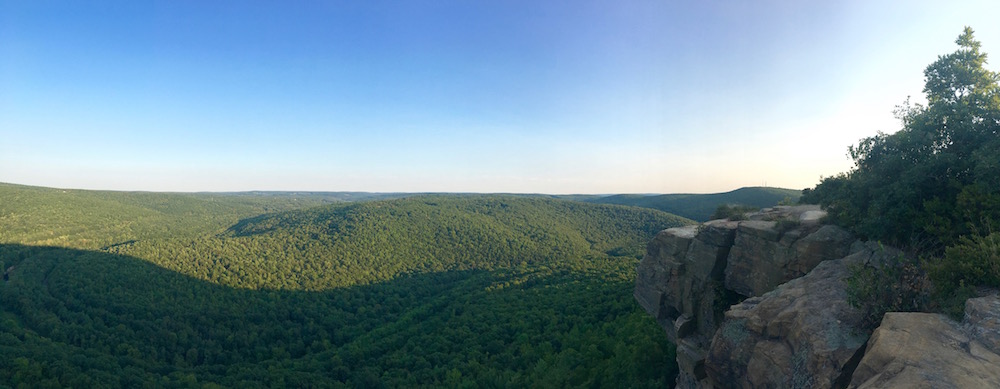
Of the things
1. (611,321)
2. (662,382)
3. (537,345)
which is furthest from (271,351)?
(662,382)

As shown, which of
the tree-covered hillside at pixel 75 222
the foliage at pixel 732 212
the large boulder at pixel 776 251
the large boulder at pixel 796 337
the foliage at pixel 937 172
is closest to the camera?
the large boulder at pixel 796 337

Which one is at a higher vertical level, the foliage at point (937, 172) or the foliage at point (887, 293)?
the foliage at point (937, 172)

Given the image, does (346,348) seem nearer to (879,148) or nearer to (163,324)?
(163,324)

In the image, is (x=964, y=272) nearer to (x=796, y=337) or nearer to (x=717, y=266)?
(x=796, y=337)

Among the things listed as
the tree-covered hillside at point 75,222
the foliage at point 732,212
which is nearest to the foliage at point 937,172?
the foliage at point 732,212

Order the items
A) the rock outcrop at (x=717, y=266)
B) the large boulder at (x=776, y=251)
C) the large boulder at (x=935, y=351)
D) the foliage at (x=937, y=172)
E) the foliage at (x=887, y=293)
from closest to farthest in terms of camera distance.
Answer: the large boulder at (x=935, y=351) < the foliage at (x=887, y=293) < the foliage at (x=937, y=172) < the large boulder at (x=776, y=251) < the rock outcrop at (x=717, y=266)

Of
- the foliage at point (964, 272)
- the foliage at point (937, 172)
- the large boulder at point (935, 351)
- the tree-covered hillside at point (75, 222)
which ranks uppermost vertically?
the foliage at point (937, 172)

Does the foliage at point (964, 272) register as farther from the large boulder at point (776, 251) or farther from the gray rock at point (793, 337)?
the large boulder at point (776, 251)
